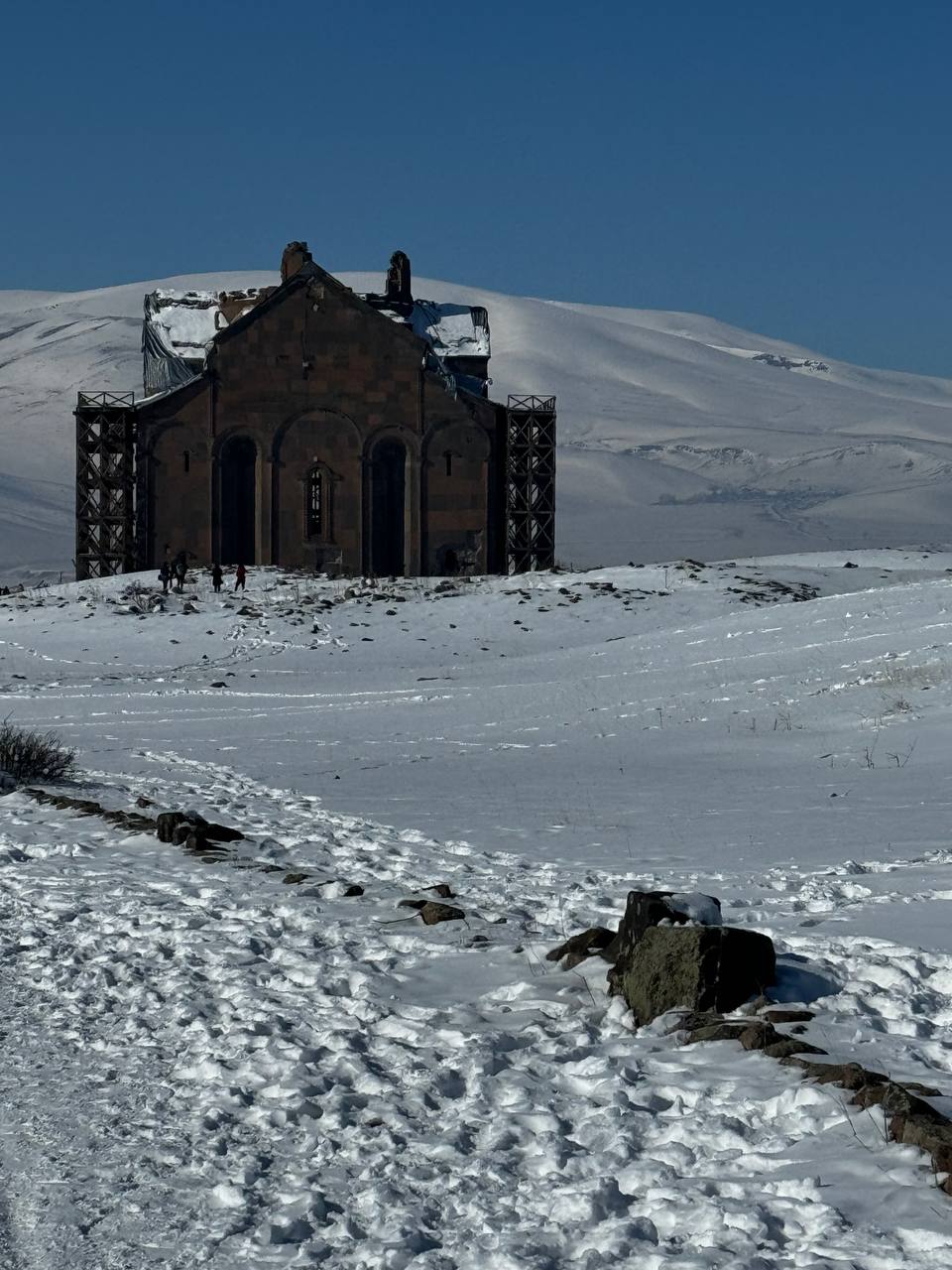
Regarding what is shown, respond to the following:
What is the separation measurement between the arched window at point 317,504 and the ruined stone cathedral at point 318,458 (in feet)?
0.13

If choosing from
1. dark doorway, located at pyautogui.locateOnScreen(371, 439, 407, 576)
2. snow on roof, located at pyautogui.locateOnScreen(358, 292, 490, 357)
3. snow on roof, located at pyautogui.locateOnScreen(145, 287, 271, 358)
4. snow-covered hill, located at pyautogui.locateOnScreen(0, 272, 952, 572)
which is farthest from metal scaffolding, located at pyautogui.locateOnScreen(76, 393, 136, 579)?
snow-covered hill, located at pyautogui.locateOnScreen(0, 272, 952, 572)

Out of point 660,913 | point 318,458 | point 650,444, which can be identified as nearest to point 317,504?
point 318,458

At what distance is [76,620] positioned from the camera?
3691 centimetres

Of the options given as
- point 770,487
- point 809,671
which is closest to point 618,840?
point 809,671

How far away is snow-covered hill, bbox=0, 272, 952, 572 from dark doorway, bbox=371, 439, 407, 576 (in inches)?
1589

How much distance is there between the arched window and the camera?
48438mm

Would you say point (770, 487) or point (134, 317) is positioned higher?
point (134, 317)

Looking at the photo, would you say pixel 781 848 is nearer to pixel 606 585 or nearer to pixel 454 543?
pixel 606 585

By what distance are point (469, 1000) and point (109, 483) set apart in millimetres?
42145

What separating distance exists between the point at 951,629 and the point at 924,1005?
60.8 ft

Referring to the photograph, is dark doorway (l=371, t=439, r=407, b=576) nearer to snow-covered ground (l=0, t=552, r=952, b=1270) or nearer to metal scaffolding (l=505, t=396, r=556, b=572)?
metal scaffolding (l=505, t=396, r=556, b=572)

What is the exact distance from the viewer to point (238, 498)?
48656 millimetres

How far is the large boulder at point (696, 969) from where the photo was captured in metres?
7.28

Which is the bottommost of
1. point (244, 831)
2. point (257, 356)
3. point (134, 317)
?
point (244, 831)
